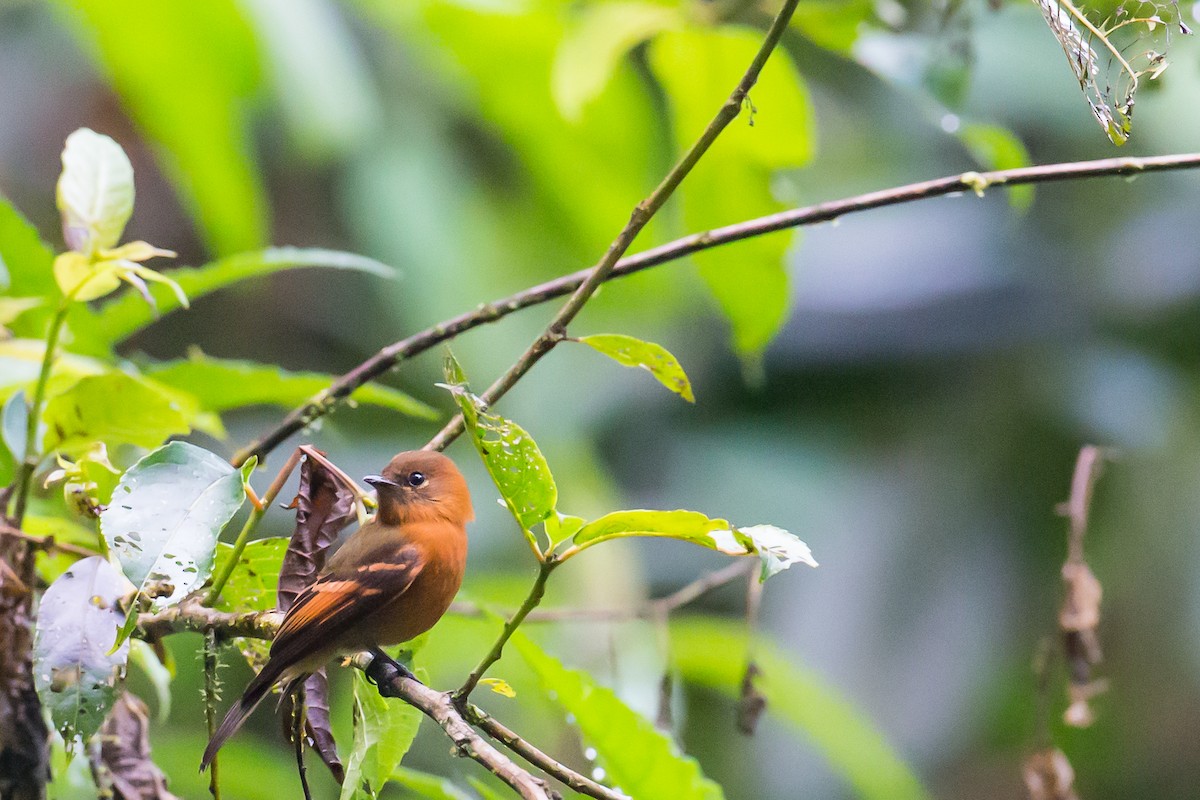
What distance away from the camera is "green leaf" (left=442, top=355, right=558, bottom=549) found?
2.81 ft

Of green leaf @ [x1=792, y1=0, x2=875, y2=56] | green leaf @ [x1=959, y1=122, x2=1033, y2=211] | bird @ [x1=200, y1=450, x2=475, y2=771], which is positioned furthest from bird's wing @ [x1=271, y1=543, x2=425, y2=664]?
green leaf @ [x1=792, y1=0, x2=875, y2=56]

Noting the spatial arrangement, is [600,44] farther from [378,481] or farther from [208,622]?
[208,622]

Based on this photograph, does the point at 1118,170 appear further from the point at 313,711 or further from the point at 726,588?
the point at 726,588

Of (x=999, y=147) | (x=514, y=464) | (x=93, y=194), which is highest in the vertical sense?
(x=999, y=147)

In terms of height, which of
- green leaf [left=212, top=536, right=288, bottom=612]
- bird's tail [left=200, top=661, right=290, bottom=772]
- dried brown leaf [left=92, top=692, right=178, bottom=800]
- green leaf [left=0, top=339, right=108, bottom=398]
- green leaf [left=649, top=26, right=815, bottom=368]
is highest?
green leaf [left=649, top=26, right=815, bottom=368]

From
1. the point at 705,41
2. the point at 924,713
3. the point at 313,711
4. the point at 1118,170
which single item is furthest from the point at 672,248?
the point at 924,713

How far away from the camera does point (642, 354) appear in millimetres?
1031

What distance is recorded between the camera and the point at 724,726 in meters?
4.69

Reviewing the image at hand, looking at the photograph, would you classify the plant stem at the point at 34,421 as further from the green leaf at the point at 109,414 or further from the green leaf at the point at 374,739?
the green leaf at the point at 374,739

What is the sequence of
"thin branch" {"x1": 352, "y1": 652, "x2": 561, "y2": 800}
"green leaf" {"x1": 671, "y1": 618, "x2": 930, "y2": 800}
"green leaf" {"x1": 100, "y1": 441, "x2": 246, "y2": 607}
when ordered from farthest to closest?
"green leaf" {"x1": 671, "y1": 618, "x2": 930, "y2": 800} < "green leaf" {"x1": 100, "y1": 441, "x2": 246, "y2": 607} < "thin branch" {"x1": 352, "y1": 652, "x2": 561, "y2": 800}

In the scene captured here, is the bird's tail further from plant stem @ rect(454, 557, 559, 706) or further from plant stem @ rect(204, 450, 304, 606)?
plant stem @ rect(454, 557, 559, 706)

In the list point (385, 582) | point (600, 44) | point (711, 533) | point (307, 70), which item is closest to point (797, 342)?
point (307, 70)

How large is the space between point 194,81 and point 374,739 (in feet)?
7.94

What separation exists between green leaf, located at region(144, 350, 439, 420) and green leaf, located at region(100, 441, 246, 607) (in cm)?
45
